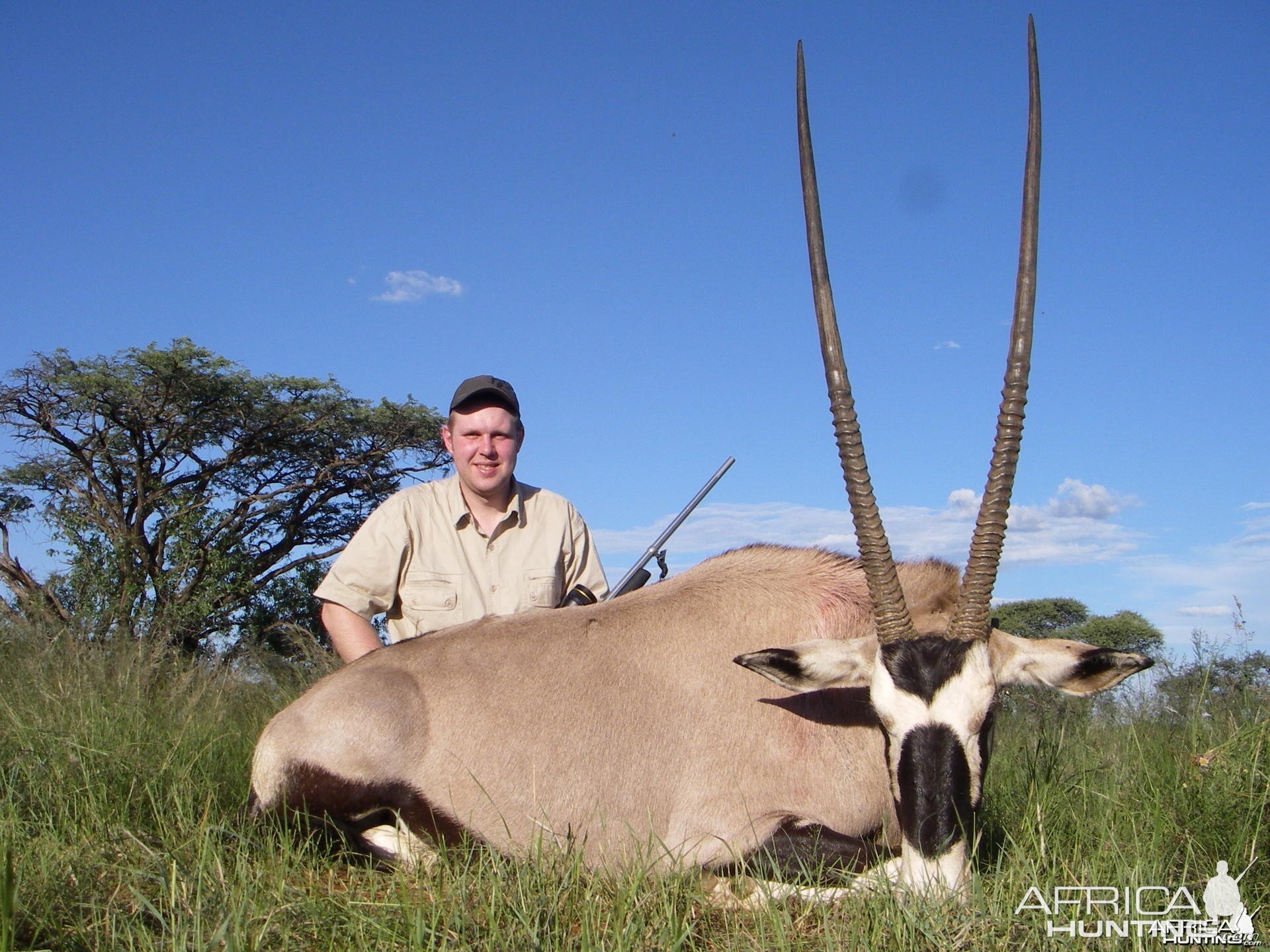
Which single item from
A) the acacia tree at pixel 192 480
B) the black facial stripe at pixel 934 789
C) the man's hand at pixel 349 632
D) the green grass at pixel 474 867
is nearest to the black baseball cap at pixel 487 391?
the man's hand at pixel 349 632

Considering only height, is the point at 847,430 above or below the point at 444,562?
above

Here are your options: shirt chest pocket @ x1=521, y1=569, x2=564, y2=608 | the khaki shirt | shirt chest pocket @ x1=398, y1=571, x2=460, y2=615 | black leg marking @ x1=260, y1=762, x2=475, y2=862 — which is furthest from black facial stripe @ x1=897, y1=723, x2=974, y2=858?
shirt chest pocket @ x1=398, y1=571, x2=460, y2=615

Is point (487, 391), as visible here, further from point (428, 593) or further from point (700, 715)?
point (700, 715)

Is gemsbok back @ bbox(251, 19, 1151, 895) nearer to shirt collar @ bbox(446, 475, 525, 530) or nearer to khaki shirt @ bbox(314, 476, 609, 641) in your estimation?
khaki shirt @ bbox(314, 476, 609, 641)

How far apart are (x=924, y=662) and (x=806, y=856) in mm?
770

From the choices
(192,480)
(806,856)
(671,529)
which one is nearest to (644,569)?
(671,529)

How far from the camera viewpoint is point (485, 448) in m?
5.43

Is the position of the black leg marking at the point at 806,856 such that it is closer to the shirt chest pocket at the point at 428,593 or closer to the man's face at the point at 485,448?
the shirt chest pocket at the point at 428,593

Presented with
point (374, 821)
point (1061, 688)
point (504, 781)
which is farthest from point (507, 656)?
point (1061, 688)

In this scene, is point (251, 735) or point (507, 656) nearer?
point (507, 656)

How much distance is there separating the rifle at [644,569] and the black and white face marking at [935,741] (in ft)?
7.14

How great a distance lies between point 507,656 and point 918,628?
153cm

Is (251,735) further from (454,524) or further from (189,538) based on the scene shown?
(189,538)

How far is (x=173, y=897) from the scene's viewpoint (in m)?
2.78
